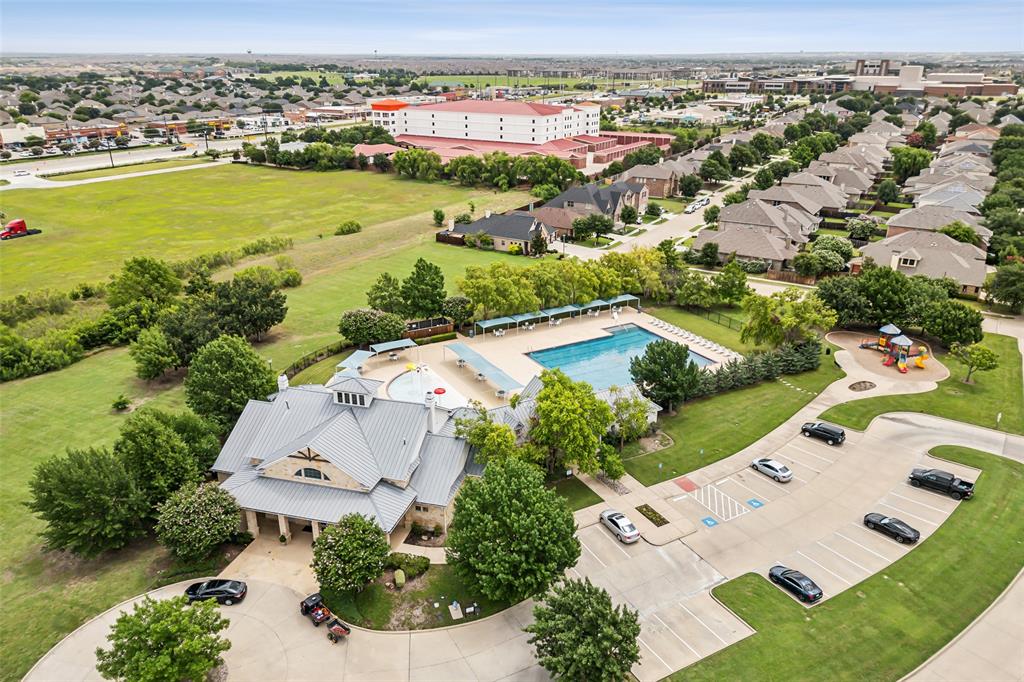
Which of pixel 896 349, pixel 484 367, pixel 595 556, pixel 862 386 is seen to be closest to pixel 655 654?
pixel 595 556

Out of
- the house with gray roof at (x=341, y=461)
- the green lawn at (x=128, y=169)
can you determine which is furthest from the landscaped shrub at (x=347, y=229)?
the green lawn at (x=128, y=169)

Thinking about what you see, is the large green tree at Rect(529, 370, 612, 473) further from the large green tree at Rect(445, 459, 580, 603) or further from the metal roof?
the large green tree at Rect(445, 459, 580, 603)

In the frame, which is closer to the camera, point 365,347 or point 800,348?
point 800,348

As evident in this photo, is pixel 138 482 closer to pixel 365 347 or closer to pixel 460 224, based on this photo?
pixel 365 347

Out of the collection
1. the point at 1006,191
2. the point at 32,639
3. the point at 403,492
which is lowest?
the point at 32,639

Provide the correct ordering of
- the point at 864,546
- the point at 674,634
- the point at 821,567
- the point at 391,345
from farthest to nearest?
1. the point at 391,345
2. the point at 864,546
3. the point at 821,567
4. the point at 674,634

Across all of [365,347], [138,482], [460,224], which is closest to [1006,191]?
[460,224]

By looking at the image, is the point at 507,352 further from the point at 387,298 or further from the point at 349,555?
the point at 349,555
